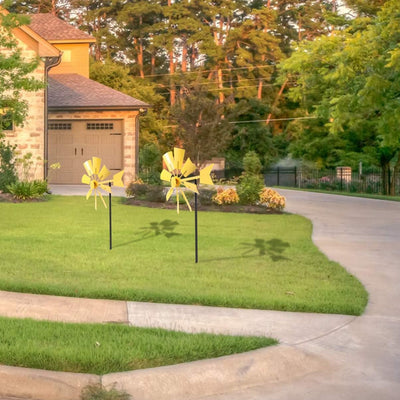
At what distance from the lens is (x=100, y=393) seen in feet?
13.6

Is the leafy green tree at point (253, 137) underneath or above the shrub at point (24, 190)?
above

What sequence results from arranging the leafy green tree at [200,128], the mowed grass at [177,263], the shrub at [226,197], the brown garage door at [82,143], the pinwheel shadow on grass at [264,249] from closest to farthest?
1. the mowed grass at [177,263]
2. the pinwheel shadow on grass at [264,249]
3. the shrub at [226,197]
4. the leafy green tree at [200,128]
5. the brown garage door at [82,143]

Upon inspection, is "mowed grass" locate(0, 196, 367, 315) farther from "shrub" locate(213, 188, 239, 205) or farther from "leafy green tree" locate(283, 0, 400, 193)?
"leafy green tree" locate(283, 0, 400, 193)

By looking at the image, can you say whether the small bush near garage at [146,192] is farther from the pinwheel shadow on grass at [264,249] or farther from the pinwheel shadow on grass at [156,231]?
the pinwheel shadow on grass at [264,249]

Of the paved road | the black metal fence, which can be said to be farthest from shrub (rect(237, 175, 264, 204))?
the black metal fence

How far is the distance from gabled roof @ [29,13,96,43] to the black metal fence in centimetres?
1546

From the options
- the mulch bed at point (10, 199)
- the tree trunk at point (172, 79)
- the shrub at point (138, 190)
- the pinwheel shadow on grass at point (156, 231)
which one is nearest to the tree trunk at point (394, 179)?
the shrub at point (138, 190)

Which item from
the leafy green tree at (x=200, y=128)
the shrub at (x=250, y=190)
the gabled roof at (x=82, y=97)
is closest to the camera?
the shrub at (x=250, y=190)

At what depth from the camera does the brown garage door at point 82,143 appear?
94.9ft

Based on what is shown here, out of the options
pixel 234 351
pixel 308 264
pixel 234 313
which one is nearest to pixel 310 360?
pixel 234 351

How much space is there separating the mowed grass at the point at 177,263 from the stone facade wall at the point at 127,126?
13.1 metres

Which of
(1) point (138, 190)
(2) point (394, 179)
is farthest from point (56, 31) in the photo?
(2) point (394, 179)

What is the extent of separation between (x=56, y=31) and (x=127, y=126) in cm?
692

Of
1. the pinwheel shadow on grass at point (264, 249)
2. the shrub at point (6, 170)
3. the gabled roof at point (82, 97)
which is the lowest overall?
the pinwheel shadow on grass at point (264, 249)
